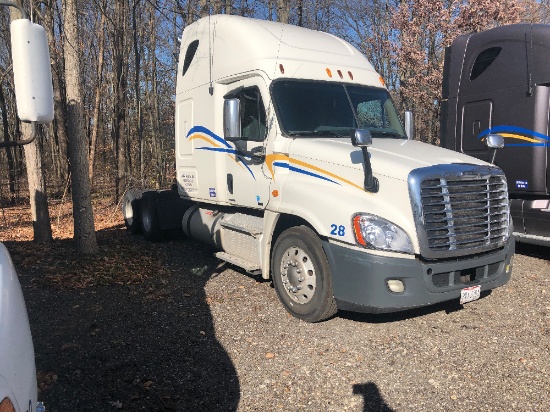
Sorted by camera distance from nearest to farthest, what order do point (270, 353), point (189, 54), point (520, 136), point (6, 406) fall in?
point (6, 406)
point (270, 353)
point (520, 136)
point (189, 54)

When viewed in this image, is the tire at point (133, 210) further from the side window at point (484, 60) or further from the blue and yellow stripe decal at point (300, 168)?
the side window at point (484, 60)

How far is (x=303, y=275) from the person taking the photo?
482 centimetres

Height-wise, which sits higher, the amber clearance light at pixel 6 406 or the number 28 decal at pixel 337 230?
the number 28 decal at pixel 337 230

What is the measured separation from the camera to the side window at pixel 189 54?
7.30 meters

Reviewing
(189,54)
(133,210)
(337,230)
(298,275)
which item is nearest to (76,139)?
(189,54)

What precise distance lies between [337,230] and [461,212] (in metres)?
1.21

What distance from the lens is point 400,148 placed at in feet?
16.3

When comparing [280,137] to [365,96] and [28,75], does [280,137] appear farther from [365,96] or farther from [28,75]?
[28,75]

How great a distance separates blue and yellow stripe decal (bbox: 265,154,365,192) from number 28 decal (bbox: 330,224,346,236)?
43 cm

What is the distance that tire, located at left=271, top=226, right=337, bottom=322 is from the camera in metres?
4.58

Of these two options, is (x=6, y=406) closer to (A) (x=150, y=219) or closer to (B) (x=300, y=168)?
(B) (x=300, y=168)

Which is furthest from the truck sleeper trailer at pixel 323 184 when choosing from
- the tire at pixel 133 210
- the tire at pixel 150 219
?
the tire at pixel 133 210

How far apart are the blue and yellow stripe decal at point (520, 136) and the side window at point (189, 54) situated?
5043 millimetres

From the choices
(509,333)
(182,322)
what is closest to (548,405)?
(509,333)
